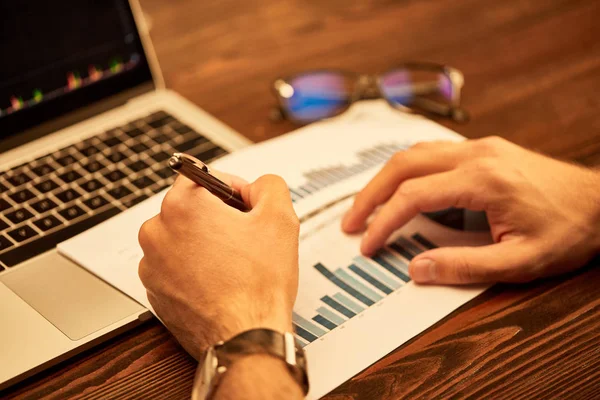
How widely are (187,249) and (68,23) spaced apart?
438 mm

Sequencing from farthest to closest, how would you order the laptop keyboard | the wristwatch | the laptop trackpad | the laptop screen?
1. the laptop screen
2. the laptop keyboard
3. the laptop trackpad
4. the wristwatch

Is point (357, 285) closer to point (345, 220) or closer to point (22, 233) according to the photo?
point (345, 220)

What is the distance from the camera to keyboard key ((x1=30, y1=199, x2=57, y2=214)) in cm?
82

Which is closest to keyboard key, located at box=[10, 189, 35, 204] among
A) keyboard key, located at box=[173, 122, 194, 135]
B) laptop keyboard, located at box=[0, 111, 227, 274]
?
laptop keyboard, located at box=[0, 111, 227, 274]

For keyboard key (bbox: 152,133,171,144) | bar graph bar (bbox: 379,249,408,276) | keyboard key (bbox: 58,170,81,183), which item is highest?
keyboard key (bbox: 58,170,81,183)

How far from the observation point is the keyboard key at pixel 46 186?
846mm

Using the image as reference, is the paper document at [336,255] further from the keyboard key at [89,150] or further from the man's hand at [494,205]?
the keyboard key at [89,150]

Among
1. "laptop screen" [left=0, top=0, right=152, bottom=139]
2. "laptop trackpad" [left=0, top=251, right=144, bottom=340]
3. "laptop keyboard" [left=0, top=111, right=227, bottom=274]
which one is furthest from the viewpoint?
"laptop screen" [left=0, top=0, right=152, bottom=139]

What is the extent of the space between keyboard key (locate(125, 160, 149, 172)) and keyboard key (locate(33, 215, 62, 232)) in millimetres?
120

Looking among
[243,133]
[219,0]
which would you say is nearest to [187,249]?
[243,133]

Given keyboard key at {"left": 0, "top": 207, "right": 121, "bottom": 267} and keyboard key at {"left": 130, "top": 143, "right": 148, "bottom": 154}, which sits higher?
keyboard key at {"left": 130, "top": 143, "right": 148, "bottom": 154}

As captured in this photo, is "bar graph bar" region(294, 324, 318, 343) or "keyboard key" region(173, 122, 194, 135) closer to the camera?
"bar graph bar" region(294, 324, 318, 343)

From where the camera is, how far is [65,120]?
954 mm

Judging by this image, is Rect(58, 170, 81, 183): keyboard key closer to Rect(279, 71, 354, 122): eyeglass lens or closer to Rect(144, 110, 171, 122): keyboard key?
Rect(144, 110, 171, 122): keyboard key
